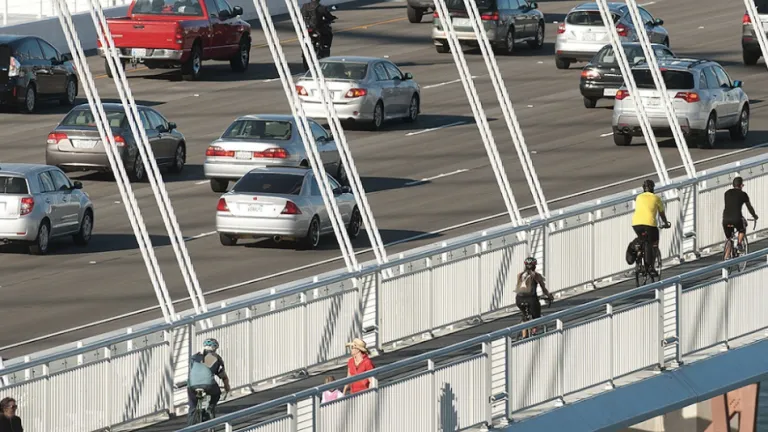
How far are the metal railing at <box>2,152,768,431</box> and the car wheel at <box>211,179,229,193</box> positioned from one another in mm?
11083

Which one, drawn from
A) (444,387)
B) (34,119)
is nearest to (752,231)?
(444,387)

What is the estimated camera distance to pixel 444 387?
20.5m

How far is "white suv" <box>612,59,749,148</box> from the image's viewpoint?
43719 mm

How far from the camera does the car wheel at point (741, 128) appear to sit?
4556 cm

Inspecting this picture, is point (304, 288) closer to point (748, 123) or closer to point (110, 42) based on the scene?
point (110, 42)

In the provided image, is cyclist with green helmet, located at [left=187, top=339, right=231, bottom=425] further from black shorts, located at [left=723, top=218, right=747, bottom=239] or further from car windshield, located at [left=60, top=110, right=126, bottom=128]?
car windshield, located at [left=60, top=110, right=126, bottom=128]

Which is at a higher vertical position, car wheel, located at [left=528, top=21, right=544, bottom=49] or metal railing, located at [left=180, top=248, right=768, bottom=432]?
car wheel, located at [left=528, top=21, right=544, bottom=49]

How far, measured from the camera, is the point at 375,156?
44.2 meters

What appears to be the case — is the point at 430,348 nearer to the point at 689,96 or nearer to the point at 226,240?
the point at 226,240

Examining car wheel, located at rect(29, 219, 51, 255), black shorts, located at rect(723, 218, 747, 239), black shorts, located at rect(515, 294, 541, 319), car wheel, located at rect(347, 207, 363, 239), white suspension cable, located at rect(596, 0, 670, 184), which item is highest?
white suspension cable, located at rect(596, 0, 670, 184)

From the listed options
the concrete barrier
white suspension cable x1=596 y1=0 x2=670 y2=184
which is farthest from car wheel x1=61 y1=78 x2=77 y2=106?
white suspension cable x1=596 y1=0 x2=670 y2=184

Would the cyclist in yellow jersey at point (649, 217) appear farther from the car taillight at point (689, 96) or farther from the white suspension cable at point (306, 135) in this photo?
the car taillight at point (689, 96)

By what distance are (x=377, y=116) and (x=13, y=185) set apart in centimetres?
1355

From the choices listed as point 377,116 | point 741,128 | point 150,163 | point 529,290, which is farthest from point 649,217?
point 377,116
